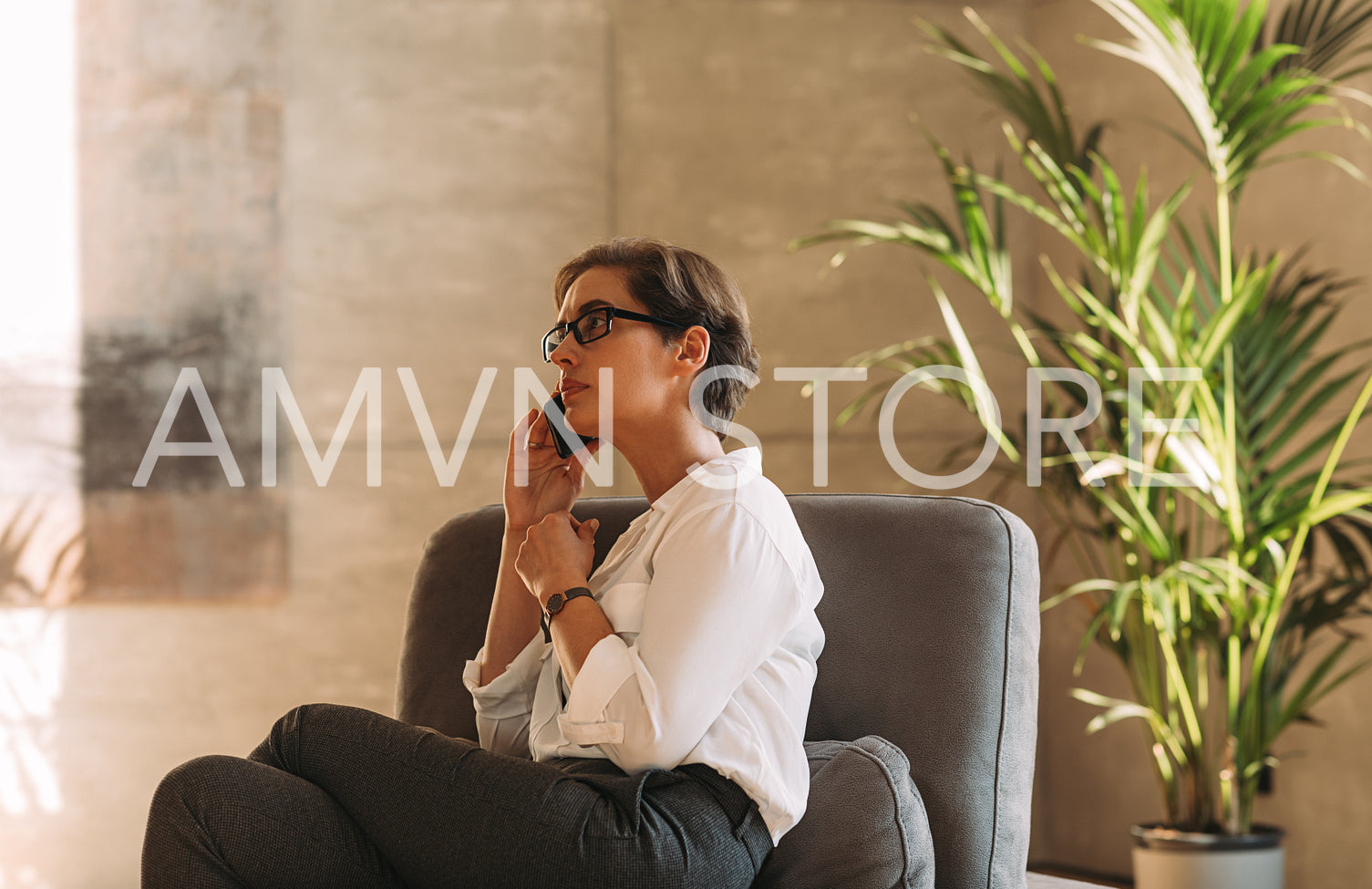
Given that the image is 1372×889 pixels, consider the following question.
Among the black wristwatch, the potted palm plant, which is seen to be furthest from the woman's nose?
the potted palm plant

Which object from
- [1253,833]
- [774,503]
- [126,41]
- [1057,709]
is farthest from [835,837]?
[126,41]

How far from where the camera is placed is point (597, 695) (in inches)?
54.7

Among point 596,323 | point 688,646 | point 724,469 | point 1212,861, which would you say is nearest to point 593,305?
point 596,323

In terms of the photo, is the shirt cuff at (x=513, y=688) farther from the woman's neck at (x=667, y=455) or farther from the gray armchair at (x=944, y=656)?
the gray armchair at (x=944, y=656)

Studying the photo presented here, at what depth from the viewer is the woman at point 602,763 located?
52.5 inches

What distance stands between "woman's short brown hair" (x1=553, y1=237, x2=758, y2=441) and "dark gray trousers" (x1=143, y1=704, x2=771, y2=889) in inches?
23.0

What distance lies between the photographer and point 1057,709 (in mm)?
3814

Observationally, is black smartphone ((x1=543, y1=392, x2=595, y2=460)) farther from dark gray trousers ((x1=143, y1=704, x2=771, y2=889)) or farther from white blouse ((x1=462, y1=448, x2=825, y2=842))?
dark gray trousers ((x1=143, y1=704, x2=771, y2=889))

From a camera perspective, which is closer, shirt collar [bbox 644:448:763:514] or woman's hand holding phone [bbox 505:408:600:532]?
shirt collar [bbox 644:448:763:514]

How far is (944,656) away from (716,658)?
1.36ft

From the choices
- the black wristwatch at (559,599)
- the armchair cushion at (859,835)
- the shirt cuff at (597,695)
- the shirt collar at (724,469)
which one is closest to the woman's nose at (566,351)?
the shirt collar at (724,469)

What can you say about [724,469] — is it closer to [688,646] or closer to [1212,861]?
[688,646]

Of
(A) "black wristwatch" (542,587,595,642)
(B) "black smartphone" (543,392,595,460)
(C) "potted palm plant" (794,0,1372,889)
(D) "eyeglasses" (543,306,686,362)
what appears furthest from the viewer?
(C) "potted palm plant" (794,0,1372,889)

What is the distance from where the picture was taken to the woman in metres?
1.33
